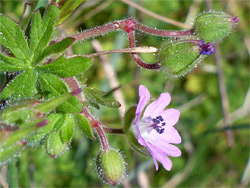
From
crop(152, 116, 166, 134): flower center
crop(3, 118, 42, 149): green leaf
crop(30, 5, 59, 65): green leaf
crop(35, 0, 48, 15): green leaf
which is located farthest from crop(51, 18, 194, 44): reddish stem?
crop(3, 118, 42, 149): green leaf

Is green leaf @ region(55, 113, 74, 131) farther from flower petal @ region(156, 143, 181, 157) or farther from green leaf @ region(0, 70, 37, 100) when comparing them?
flower petal @ region(156, 143, 181, 157)

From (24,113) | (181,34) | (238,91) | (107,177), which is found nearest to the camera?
(24,113)

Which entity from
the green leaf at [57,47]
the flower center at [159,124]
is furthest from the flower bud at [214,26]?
the green leaf at [57,47]

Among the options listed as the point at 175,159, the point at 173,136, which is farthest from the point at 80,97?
the point at 175,159

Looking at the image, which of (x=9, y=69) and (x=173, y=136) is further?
(x=173, y=136)

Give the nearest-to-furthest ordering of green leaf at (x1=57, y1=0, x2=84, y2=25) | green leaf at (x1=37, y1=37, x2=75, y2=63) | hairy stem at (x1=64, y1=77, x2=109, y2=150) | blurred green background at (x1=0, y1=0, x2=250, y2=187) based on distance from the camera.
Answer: green leaf at (x1=37, y1=37, x2=75, y2=63) → hairy stem at (x1=64, y1=77, x2=109, y2=150) → green leaf at (x1=57, y1=0, x2=84, y2=25) → blurred green background at (x1=0, y1=0, x2=250, y2=187)

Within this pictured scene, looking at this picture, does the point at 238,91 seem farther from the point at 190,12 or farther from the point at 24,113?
the point at 24,113
